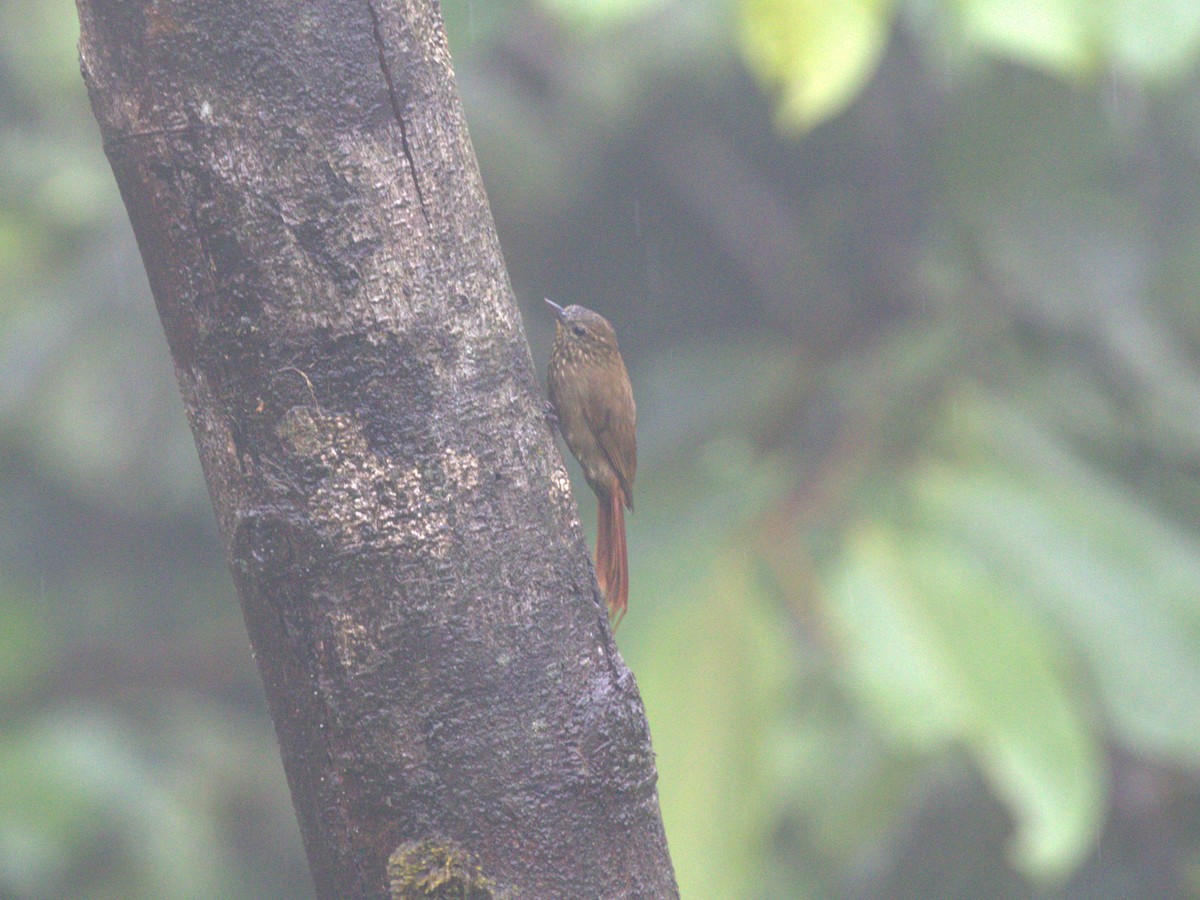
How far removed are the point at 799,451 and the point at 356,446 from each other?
2.61 m

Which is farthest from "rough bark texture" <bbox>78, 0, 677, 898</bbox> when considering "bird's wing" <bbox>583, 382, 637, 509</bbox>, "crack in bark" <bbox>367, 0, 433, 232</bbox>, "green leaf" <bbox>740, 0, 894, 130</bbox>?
"bird's wing" <bbox>583, 382, 637, 509</bbox>

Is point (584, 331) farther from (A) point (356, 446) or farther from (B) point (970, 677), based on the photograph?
(A) point (356, 446)

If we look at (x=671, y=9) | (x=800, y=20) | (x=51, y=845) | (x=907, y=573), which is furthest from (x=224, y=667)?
(x=800, y=20)

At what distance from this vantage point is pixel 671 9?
3869 mm

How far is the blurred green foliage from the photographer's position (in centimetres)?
260

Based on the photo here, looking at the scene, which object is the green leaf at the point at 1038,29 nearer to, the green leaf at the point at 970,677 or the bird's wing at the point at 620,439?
the bird's wing at the point at 620,439

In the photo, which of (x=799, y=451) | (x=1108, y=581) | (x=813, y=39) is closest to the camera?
(x=813, y=39)

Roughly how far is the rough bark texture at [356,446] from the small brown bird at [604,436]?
3.39 feet

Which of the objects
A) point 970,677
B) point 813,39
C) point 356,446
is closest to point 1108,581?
point 970,677

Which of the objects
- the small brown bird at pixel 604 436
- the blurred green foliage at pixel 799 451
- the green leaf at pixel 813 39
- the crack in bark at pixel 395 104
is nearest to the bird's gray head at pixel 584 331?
the small brown bird at pixel 604 436

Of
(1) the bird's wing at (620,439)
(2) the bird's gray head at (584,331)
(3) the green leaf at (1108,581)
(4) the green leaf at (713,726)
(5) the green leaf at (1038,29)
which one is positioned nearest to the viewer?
(5) the green leaf at (1038,29)

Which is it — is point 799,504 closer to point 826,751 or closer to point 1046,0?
point 826,751

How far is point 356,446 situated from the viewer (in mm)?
1045

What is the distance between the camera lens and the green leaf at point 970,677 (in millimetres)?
2502
